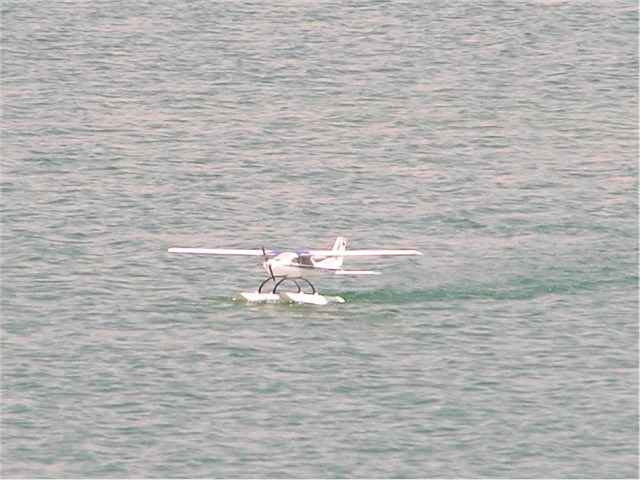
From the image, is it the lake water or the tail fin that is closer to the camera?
the lake water

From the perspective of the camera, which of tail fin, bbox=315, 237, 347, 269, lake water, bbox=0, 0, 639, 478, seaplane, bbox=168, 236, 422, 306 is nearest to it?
lake water, bbox=0, 0, 639, 478

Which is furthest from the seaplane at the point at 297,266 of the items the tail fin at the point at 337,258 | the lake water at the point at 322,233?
the lake water at the point at 322,233

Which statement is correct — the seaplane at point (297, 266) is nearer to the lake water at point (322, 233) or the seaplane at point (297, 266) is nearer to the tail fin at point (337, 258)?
the tail fin at point (337, 258)

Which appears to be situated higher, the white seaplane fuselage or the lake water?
the white seaplane fuselage

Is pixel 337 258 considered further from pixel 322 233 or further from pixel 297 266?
pixel 322 233

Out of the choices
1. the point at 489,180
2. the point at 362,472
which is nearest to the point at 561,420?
the point at 362,472

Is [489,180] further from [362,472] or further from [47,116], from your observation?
[362,472]

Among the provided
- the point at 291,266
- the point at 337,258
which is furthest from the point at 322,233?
the point at 291,266

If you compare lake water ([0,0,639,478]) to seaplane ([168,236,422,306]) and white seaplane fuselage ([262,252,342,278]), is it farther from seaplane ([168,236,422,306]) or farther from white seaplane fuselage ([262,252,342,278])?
white seaplane fuselage ([262,252,342,278])

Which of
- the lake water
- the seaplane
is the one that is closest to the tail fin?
the seaplane
